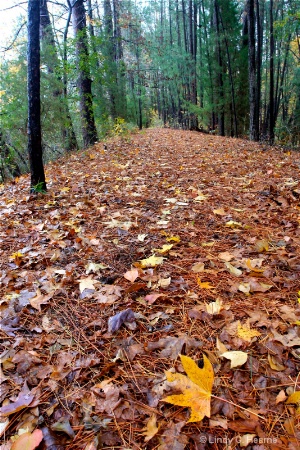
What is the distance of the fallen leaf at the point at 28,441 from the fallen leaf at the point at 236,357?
0.73 metres

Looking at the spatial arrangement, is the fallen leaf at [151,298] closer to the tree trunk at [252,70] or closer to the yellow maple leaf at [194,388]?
the yellow maple leaf at [194,388]

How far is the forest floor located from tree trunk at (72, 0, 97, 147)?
5.05 meters

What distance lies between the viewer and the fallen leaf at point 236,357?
3.72 feet

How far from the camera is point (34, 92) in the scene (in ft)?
11.2

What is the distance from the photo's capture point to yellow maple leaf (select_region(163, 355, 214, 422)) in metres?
0.97

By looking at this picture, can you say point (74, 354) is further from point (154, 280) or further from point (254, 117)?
point (254, 117)

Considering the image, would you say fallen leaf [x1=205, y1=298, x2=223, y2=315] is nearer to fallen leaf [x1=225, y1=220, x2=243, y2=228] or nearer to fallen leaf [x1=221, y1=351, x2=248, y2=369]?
fallen leaf [x1=221, y1=351, x2=248, y2=369]

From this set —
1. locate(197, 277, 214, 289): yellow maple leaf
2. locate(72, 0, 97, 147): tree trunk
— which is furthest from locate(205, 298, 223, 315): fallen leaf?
locate(72, 0, 97, 147): tree trunk

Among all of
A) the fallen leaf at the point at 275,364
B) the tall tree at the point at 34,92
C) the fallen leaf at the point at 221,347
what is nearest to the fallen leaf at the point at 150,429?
the fallen leaf at the point at 221,347

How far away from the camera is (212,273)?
5.83 ft

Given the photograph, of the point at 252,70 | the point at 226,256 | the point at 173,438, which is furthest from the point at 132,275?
the point at 252,70

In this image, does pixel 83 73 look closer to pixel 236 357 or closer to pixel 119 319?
pixel 119 319

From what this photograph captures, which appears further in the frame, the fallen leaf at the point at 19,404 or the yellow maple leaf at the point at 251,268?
the yellow maple leaf at the point at 251,268

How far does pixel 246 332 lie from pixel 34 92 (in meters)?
3.53
